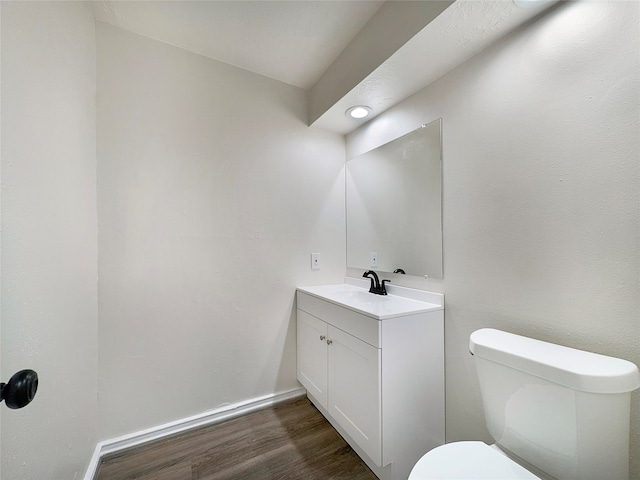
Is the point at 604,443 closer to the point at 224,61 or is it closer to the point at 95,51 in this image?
the point at 224,61

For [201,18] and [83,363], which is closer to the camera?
[83,363]

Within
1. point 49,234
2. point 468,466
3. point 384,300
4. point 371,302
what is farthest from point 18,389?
point 384,300

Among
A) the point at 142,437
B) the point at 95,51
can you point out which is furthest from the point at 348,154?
the point at 142,437

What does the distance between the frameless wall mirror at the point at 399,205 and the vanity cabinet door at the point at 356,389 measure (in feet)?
1.93

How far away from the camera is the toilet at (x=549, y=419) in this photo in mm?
759

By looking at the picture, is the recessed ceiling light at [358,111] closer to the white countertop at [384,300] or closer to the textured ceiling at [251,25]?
the textured ceiling at [251,25]

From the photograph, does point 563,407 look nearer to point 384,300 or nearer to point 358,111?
point 384,300

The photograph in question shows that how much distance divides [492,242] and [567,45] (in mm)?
791

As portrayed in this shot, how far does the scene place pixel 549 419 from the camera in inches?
32.4

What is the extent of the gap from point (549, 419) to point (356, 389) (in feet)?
2.57

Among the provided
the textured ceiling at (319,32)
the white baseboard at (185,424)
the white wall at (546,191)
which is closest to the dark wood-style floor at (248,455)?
the white baseboard at (185,424)

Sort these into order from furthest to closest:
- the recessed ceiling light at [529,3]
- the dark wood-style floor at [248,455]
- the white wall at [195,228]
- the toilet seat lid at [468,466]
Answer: the white wall at [195,228] < the dark wood-style floor at [248,455] < the recessed ceiling light at [529,3] < the toilet seat lid at [468,466]

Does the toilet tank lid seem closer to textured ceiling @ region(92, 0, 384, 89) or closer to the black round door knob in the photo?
the black round door knob

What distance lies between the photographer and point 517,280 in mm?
1142
